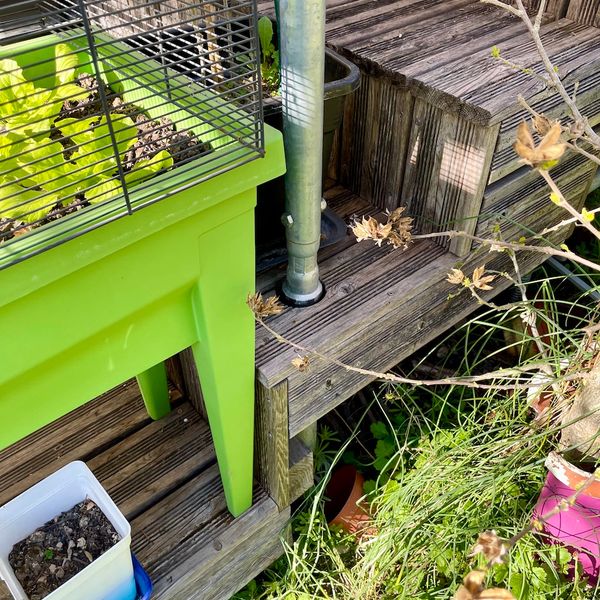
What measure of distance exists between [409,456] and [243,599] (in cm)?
Result: 49

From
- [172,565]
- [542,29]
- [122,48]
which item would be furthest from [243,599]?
[542,29]

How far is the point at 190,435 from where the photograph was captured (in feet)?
4.52

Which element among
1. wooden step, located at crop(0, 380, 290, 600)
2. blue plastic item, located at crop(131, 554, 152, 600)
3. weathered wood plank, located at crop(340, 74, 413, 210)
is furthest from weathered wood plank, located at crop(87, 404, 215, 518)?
weathered wood plank, located at crop(340, 74, 413, 210)

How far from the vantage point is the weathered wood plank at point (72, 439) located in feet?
4.29

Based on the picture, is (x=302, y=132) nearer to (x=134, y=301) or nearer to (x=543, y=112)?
(x=134, y=301)

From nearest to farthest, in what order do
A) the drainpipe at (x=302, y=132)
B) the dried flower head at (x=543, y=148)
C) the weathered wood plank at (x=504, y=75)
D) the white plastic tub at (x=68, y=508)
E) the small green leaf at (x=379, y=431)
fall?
the dried flower head at (x=543, y=148)
the drainpipe at (x=302, y=132)
the white plastic tub at (x=68, y=508)
the weathered wood plank at (x=504, y=75)
the small green leaf at (x=379, y=431)

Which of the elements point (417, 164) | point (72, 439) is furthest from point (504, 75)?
point (72, 439)

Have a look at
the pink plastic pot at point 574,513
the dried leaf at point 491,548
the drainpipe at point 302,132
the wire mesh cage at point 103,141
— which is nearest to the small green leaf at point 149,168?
the wire mesh cage at point 103,141

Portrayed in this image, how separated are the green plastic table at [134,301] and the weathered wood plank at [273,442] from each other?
10cm

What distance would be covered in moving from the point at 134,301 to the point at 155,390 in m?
0.59

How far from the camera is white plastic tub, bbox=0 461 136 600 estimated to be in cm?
100

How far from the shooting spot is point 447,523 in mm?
1286

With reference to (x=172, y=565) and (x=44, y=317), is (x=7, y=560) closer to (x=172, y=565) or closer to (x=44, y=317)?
(x=172, y=565)

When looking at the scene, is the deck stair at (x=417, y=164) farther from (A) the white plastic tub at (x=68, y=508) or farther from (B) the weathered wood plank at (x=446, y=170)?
(A) the white plastic tub at (x=68, y=508)
